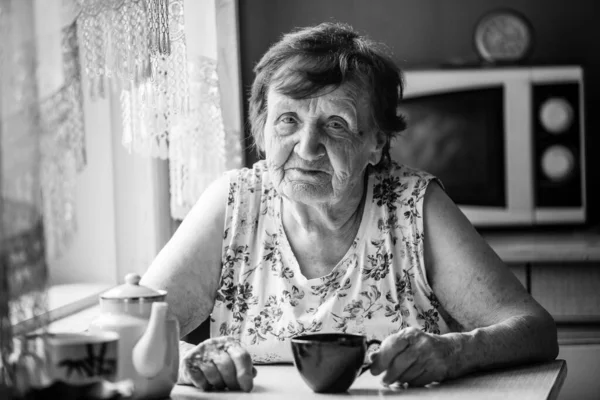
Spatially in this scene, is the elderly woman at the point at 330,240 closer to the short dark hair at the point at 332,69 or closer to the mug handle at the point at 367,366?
the short dark hair at the point at 332,69

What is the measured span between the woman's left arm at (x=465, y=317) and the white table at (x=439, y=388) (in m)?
0.02

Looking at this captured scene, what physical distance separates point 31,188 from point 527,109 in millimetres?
2101

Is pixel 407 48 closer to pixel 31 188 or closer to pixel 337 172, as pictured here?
pixel 337 172

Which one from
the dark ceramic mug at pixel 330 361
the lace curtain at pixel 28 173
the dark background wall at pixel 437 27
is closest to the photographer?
the lace curtain at pixel 28 173

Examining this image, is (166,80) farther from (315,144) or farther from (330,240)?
(330,240)

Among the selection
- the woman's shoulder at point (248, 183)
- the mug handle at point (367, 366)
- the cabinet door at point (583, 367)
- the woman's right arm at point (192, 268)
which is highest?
the woman's shoulder at point (248, 183)

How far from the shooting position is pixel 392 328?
156 centimetres

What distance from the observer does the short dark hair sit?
1609mm

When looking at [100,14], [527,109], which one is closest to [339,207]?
[100,14]

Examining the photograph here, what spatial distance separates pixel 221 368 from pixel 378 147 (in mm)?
670

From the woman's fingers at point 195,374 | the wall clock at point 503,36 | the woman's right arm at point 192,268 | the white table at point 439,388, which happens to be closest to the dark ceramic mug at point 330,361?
the white table at point 439,388

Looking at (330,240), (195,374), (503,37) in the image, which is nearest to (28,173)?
(195,374)

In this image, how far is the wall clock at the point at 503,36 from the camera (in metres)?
2.90

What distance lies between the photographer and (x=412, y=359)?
48.7 inches
